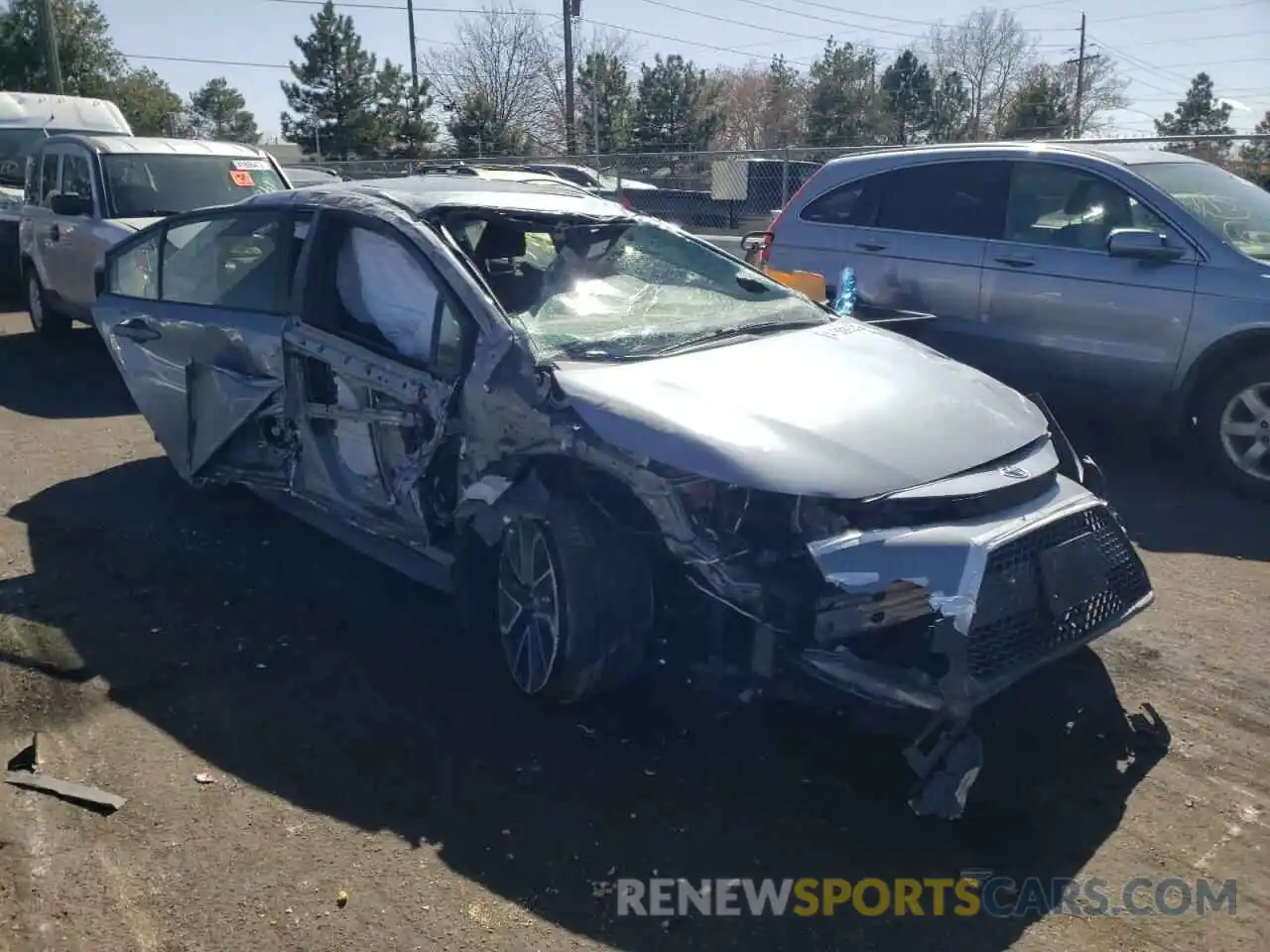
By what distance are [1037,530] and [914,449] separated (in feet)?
1.46

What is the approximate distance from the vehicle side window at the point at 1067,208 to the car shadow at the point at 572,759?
11.2ft

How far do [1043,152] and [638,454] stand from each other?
183 inches

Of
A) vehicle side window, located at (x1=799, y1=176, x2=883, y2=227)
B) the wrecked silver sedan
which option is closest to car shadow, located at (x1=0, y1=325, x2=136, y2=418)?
the wrecked silver sedan

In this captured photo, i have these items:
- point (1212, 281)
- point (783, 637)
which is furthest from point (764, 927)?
point (1212, 281)

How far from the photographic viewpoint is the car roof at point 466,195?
15.5 feet

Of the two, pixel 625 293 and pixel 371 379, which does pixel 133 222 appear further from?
pixel 625 293

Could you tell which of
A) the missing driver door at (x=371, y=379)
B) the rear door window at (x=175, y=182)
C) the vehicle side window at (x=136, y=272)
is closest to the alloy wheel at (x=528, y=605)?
the missing driver door at (x=371, y=379)

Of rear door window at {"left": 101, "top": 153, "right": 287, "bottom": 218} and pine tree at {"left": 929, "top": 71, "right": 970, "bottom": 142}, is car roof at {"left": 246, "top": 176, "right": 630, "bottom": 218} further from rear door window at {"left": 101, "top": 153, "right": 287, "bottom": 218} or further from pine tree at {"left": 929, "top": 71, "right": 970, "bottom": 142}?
pine tree at {"left": 929, "top": 71, "right": 970, "bottom": 142}

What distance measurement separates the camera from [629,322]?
14.4ft

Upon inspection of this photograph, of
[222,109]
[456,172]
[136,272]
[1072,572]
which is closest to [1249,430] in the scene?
[1072,572]

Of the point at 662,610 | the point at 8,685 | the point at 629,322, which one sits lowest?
the point at 8,685

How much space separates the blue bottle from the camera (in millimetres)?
6867

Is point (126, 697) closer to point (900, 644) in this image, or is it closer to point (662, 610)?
point (662, 610)

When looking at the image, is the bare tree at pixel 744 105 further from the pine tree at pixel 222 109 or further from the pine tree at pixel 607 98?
the pine tree at pixel 222 109
